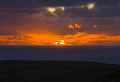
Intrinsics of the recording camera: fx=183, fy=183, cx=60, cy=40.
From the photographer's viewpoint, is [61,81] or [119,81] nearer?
[119,81]

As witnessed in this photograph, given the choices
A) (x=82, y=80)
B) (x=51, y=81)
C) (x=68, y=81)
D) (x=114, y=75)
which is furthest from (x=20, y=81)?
(x=114, y=75)

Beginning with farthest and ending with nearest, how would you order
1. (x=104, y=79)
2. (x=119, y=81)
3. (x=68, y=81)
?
(x=68, y=81), (x=104, y=79), (x=119, y=81)

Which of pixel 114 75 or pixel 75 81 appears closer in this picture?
pixel 114 75

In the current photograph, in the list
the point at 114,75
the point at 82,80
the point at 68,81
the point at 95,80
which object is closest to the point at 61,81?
the point at 68,81

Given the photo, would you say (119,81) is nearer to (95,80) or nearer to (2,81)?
(95,80)

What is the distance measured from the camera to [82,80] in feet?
91.0

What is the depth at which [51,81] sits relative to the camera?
26891 mm

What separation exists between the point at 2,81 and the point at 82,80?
11911 mm

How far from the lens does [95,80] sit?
1090 inches

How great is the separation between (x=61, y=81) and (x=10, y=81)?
25.0 ft

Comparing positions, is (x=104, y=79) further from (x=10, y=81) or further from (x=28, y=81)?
(x=10, y=81)

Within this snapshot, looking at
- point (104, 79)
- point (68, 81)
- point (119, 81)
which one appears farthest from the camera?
point (68, 81)

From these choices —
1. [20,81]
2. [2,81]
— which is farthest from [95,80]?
[2,81]

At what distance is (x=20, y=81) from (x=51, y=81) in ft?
15.2
